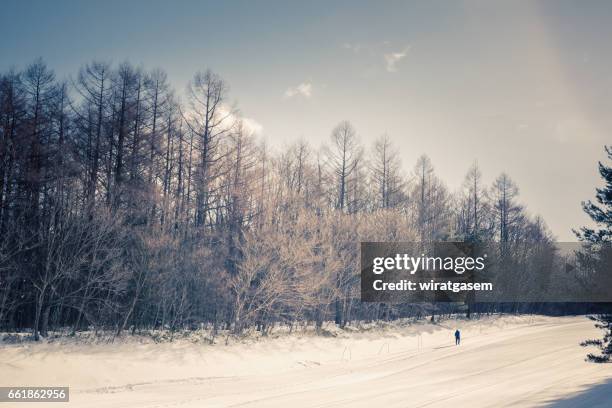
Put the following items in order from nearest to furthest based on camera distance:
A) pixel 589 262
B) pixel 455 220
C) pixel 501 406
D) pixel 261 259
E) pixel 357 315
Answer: pixel 501 406 → pixel 589 262 → pixel 261 259 → pixel 357 315 → pixel 455 220

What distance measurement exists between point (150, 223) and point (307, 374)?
12707mm

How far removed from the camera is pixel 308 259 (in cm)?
2870

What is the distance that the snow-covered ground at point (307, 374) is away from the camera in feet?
48.7

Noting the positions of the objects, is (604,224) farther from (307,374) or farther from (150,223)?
(150,223)

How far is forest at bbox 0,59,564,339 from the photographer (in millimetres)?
20828

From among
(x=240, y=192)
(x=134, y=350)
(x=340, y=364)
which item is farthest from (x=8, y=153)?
(x=340, y=364)

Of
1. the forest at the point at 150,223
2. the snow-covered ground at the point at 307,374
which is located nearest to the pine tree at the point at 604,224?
the snow-covered ground at the point at 307,374

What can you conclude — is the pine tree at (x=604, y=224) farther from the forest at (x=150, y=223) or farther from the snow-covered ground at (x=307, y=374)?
the forest at (x=150, y=223)

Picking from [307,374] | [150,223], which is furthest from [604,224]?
[150,223]

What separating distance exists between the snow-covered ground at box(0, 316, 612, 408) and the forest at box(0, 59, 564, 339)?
2903 millimetres

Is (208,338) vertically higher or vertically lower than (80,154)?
lower

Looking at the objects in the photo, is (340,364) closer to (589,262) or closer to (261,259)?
(261,259)

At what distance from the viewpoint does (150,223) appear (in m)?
25.0

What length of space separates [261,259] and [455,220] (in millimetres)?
35524
